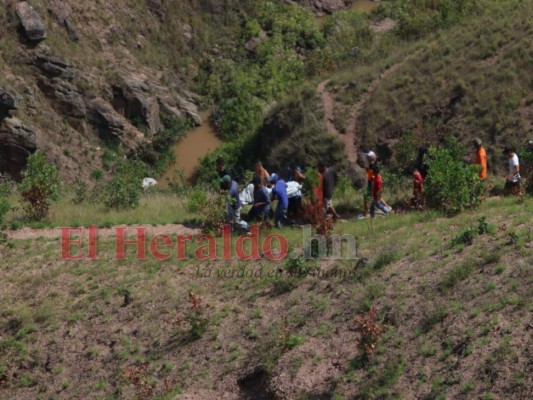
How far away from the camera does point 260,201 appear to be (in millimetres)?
15703

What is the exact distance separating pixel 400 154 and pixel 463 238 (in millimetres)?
10256

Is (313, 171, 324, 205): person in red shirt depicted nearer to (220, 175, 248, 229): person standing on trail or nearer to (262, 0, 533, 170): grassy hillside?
(220, 175, 248, 229): person standing on trail

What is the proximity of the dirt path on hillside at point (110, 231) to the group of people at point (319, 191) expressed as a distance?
96cm

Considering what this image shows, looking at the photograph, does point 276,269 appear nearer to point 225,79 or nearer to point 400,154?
point 400,154

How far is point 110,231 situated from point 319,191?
4.04 m

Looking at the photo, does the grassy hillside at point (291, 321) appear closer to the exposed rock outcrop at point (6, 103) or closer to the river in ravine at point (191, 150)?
the exposed rock outcrop at point (6, 103)

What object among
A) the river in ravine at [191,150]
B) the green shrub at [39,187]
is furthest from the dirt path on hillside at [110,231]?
the river in ravine at [191,150]

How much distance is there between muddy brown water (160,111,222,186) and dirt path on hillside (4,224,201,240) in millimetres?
10497

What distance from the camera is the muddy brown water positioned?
2789cm

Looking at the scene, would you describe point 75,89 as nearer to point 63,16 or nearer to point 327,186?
point 63,16

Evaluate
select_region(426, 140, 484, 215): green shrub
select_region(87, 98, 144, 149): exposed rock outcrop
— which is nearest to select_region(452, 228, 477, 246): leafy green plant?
select_region(426, 140, 484, 215): green shrub

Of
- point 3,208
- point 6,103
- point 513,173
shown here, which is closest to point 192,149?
point 6,103

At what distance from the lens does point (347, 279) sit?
1219cm

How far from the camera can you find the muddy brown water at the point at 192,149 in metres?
27.9
